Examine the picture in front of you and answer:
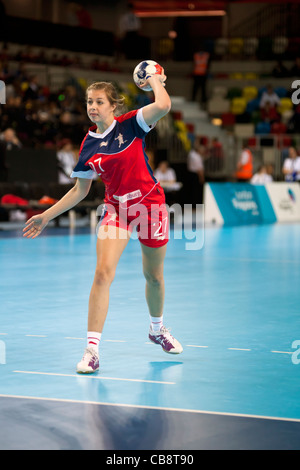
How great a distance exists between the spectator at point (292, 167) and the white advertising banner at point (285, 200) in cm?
99

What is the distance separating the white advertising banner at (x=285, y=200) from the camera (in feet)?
83.1

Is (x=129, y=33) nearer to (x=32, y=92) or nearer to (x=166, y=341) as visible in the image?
(x=32, y=92)

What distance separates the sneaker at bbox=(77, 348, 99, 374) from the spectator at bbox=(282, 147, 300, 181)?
22399mm

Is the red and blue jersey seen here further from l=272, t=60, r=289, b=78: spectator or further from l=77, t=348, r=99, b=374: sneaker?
l=272, t=60, r=289, b=78: spectator

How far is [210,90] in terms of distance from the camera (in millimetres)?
37500

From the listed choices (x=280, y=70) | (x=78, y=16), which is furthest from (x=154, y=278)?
(x=78, y=16)

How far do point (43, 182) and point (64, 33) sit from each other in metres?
12.6

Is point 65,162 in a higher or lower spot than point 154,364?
higher

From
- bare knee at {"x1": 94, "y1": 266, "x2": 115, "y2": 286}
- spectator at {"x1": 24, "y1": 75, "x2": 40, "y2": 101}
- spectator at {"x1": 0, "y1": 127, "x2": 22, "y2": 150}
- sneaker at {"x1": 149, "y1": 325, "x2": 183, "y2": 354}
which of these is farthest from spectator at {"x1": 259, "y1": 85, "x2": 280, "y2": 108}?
bare knee at {"x1": 94, "y1": 266, "x2": 115, "y2": 286}

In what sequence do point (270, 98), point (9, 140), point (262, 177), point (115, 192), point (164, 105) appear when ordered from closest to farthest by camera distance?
point (164, 105)
point (115, 192)
point (9, 140)
point (262, 177)
point (270, 98)

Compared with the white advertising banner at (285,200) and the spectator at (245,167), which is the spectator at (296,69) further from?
the white advertising banner at (285,200)

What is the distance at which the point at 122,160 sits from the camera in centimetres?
609

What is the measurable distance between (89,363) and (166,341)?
0.92 m
